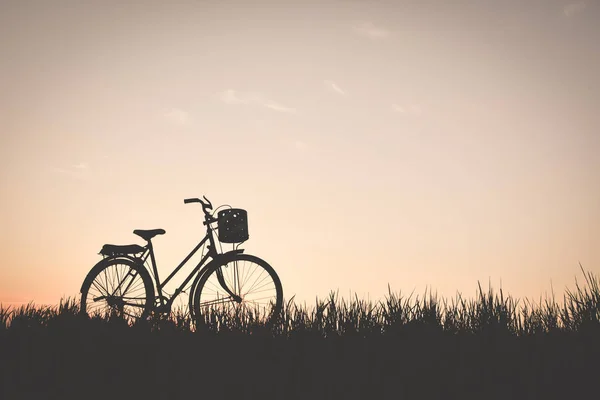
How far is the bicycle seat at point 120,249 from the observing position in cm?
838

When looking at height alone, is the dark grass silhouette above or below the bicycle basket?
below

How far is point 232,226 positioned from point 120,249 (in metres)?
1.64

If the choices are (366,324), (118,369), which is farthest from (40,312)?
(366,324)

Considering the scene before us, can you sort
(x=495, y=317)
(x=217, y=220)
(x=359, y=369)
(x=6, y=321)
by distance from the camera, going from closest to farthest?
1. (x=359, y=369)
2. (x=495, y=317)
3. (x=6, y=321)
4. (x=217, y=220)

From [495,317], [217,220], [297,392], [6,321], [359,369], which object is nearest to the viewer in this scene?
[297,392]

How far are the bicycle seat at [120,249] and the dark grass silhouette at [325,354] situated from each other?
1236mm

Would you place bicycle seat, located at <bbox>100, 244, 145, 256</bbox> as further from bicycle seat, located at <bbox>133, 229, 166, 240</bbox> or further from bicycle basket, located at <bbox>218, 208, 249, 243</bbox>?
bicycle basket, located at <bbox>218, 208, 249, 243</bbox>

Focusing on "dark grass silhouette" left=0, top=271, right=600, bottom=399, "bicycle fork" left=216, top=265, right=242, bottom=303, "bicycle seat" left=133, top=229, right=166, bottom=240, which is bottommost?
"dark grass silhouette" left=0, top=271, right=600, bottom=399

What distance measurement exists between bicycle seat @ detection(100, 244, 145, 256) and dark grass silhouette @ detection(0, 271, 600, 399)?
1236 millimetres

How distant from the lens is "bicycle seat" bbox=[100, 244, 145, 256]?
8.38 m

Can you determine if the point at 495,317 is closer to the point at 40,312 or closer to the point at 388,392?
the point at 388,392

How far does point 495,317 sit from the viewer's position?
6.58m

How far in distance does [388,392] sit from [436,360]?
757 millimetres

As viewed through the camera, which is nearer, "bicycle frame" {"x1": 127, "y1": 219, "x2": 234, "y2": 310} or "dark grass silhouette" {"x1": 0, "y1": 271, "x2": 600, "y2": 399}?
"dark grass silhouette" {"x1": 0, "y1": 271, "x2": 600, "y2": 399}
